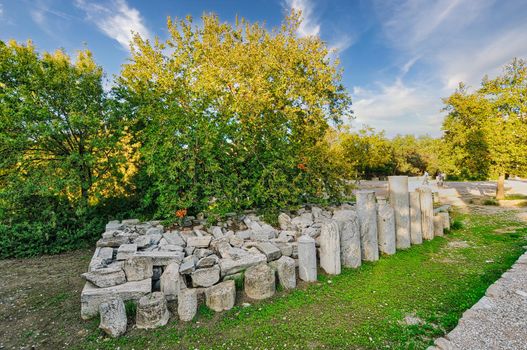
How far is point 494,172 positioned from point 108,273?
16.2m

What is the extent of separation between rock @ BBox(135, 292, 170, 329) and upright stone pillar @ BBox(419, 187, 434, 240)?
6.52m

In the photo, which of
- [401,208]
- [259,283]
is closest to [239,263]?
[259,283]

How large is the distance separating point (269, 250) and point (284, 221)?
70.6 inches

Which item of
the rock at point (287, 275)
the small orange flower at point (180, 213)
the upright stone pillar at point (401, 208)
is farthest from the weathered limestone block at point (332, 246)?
the small orange flower at point (180, 213)

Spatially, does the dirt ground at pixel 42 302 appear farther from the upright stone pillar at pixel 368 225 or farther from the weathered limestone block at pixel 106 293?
the upright stone pillar at pixel 368 225

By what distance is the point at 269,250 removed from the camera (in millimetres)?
4938

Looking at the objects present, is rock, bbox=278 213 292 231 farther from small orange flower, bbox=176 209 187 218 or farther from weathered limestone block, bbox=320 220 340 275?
small orange flower, bbox=176 209 187 218

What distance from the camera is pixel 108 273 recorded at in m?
3.97

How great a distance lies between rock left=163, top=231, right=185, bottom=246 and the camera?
17.8ft

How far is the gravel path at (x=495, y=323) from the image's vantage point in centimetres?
277

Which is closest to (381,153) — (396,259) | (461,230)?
(461,230)

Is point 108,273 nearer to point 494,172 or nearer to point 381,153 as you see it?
point 494,172

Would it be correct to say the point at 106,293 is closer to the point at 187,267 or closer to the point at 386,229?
the point at 187,267

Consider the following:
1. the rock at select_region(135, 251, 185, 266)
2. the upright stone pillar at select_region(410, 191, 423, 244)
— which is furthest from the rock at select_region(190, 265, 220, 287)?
the upright stone pillar at select_region(410, 191, 423, 244)
